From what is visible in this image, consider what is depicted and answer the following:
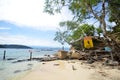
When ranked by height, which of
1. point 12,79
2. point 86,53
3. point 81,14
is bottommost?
point 12,79

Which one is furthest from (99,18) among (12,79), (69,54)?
(69,54)

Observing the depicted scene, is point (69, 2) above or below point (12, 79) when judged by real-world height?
above

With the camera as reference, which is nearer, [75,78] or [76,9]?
[76,9]

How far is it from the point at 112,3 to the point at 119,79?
234 inches

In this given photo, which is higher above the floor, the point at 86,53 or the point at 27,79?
the point at 86,53

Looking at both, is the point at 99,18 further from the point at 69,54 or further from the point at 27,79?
the point at 69,54

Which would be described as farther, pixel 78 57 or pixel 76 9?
pixel 78 57

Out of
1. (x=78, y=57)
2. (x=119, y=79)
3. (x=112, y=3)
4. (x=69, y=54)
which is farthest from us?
(x=69, y=54)

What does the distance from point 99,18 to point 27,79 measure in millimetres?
9630

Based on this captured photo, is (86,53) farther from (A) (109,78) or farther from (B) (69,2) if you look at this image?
(B) (69,2)

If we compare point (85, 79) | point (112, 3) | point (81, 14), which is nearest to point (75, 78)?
point (85, 79)

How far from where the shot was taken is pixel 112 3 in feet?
39.3

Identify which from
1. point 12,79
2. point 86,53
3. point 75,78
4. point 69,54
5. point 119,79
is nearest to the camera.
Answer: point 119,79

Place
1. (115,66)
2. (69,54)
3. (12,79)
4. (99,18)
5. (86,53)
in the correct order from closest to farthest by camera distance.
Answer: (99,18) → (12,79) → (115,66) → (86,53) → (69,54)
